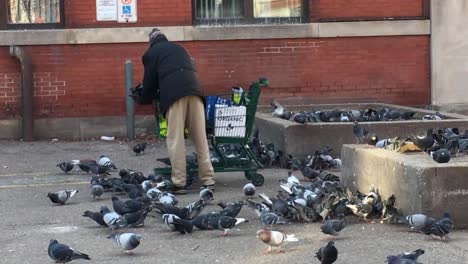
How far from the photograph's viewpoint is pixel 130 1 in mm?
13375

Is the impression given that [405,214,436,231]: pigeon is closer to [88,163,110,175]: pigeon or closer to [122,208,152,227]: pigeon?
[122,208,152,227]: pigeon

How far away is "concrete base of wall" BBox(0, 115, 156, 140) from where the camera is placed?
1330 centimetres

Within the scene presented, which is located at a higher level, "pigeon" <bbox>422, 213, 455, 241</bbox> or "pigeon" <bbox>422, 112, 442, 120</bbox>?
"pigeon" <bbox>422, 112, 442, 120</bbox>

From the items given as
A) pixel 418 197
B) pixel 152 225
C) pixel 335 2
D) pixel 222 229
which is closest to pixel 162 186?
pixel 152 225

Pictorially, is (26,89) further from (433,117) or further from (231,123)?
(433,117)

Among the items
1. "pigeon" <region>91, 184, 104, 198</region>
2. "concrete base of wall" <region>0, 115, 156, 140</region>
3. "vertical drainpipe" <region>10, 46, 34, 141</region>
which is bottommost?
"pigeon" <region>91, 184, 104, 198</region>

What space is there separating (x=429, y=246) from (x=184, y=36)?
334 inches

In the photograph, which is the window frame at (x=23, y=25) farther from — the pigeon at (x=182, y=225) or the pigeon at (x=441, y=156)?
the pigeon at (x=441, y=156)

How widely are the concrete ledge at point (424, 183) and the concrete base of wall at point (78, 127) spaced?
7244 mm

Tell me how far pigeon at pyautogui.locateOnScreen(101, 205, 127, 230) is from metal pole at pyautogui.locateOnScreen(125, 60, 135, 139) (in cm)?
670

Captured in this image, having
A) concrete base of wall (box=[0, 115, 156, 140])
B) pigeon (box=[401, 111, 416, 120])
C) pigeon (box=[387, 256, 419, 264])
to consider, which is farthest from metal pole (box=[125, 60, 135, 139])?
pigeon (box=[387, 256, 419, 264])

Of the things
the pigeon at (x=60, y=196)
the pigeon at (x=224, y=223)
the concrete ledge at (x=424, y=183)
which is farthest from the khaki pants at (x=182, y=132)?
the concrete ledge at (x=424, y=183)

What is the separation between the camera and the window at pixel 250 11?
1393cm

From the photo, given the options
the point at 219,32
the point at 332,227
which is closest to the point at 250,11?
the point at 219,32
